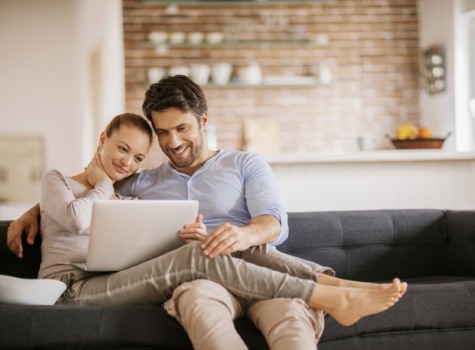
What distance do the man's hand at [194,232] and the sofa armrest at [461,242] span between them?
132cm

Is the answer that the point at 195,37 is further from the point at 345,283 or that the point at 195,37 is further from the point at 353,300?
the point at 353,300

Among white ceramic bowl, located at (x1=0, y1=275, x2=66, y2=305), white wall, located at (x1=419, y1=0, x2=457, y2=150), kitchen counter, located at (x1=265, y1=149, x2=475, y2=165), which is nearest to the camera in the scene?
white ceramic bowl, located at (x1=0, y1=275, x2=66, y2=305)

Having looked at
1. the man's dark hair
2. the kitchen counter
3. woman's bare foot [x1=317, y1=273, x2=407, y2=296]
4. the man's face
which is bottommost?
woman's bare foot [x1=317, y1=273, x2=407, y2=296]

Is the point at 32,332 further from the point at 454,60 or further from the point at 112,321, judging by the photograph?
the point at 454,60

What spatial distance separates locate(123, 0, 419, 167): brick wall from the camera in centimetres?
652

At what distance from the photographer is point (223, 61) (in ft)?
21.6

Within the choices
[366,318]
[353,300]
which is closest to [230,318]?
[353,300]

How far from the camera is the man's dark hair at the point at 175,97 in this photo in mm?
2643

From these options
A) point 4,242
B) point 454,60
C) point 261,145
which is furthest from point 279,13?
point 4,242

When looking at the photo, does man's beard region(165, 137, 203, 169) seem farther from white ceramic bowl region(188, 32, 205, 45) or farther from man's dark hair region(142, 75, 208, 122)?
white ceramic bowl region(188, 32, 205, 45)

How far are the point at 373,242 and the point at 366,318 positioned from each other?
733mm

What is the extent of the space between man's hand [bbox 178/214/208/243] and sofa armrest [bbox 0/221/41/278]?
2.35 ft

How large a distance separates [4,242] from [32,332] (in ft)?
2.28

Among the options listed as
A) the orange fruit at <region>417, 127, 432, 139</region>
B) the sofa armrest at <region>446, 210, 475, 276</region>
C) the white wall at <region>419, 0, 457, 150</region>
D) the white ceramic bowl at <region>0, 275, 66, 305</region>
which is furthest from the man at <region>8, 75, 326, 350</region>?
the white wall at <region>419, 0, 457, 150</region>
